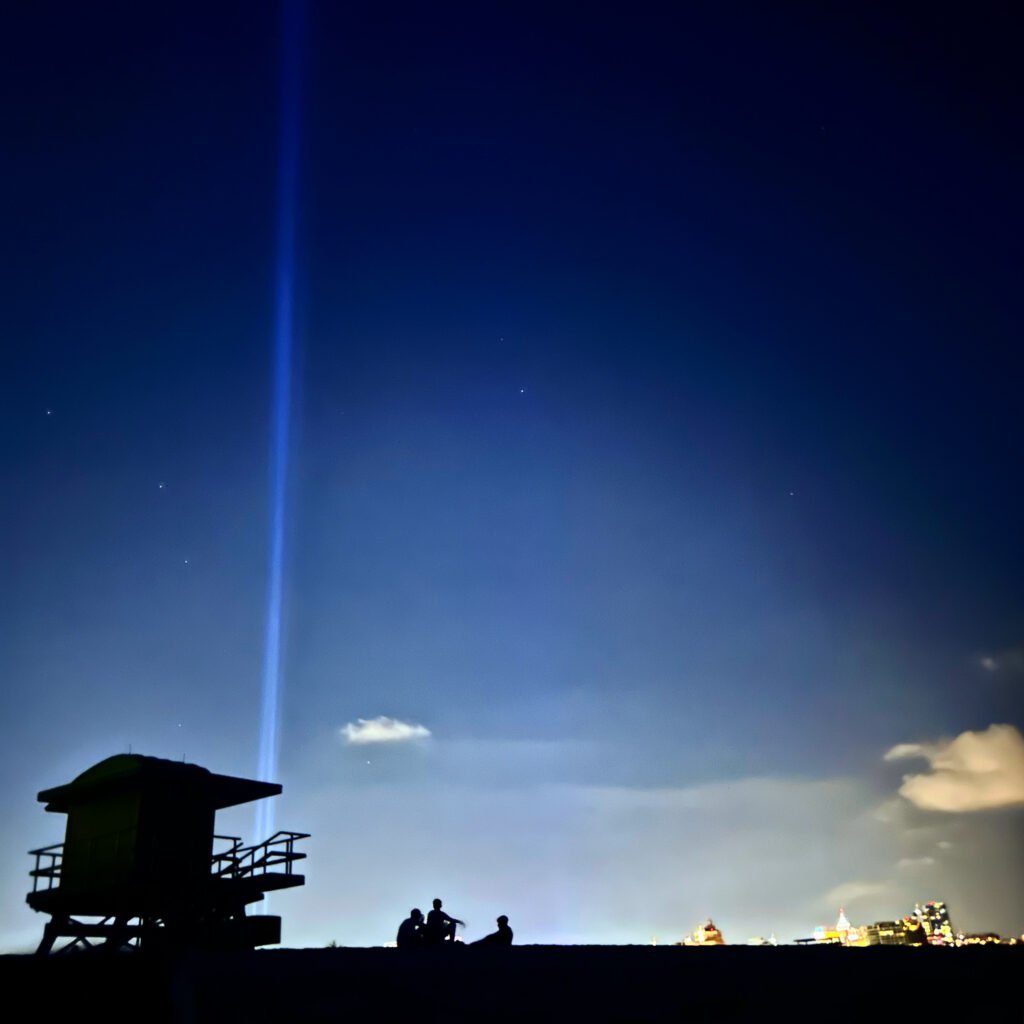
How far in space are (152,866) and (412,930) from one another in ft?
33.7

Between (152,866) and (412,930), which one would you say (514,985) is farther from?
(152,866)

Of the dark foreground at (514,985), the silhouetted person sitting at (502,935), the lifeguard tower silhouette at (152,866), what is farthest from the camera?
→ the lifeguard tower silhouette at (152,866)

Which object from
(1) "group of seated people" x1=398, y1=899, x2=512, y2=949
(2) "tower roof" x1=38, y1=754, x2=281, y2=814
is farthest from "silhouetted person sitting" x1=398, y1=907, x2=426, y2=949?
(2) "tower roof" x1=38, y1=754, x2=281, y2=814

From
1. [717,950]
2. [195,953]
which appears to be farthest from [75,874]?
[717,950]

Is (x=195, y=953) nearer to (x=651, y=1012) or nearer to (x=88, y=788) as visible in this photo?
(x=651, y=1012)

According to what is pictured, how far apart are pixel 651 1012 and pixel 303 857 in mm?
18611

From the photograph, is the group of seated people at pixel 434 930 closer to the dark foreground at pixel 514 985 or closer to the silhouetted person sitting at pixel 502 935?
the silhouetted person sitting at pixel 502 935

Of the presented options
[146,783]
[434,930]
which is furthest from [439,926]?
[146,783]

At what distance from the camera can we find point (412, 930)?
55.8 ft

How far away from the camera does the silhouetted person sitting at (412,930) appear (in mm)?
16672

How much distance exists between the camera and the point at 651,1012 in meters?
9.50

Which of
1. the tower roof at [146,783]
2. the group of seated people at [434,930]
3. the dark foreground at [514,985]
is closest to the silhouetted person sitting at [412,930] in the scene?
the group of seated people at [434,930]

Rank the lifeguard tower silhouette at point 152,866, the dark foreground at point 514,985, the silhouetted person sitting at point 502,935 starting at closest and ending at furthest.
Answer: the dark foreground at point 514,985 → the silhouetted person sitting at point 502,935 → the lifeguard tower silhouette at point 152,866

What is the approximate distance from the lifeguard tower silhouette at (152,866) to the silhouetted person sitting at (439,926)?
31.4 feet
